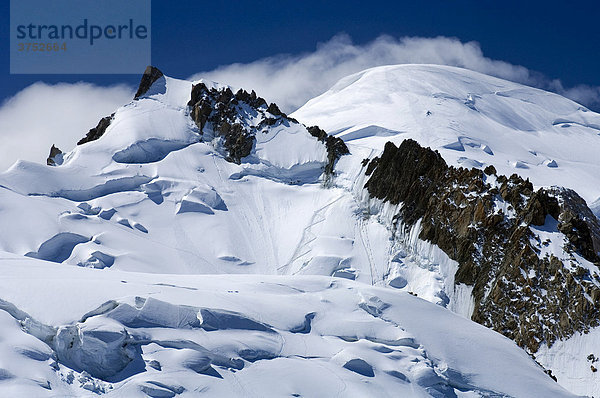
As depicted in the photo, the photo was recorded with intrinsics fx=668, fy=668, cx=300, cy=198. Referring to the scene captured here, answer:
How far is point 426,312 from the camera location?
3869 centimetres

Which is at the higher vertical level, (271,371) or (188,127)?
(188,127)

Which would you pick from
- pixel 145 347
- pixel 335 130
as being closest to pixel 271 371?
pixel 145 347

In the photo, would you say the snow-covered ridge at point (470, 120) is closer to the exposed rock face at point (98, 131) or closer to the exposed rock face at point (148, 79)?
the exposed rock face at point (148, 79)

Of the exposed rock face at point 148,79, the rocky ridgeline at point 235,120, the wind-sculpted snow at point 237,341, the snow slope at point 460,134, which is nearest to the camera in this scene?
the wind-sculpted snow at point 237,341

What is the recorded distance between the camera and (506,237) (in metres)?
56.8

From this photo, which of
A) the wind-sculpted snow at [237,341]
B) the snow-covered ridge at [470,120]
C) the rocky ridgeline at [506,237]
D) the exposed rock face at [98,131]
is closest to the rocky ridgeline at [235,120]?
the exposed rock face at [98,131]

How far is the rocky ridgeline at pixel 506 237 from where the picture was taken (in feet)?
168

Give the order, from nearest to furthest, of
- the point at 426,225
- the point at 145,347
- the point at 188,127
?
1. the point at 145,347
2. the point at 426,225
3. the point at 188,127

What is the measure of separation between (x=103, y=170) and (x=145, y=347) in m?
42.9

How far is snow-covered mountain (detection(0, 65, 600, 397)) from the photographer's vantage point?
94.1 ft

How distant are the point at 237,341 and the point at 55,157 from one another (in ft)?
168

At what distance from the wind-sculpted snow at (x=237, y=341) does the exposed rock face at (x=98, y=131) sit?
143ft

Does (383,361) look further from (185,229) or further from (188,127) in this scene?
(188,127)

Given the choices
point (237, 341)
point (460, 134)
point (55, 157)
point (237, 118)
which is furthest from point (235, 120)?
point (237, 341)
